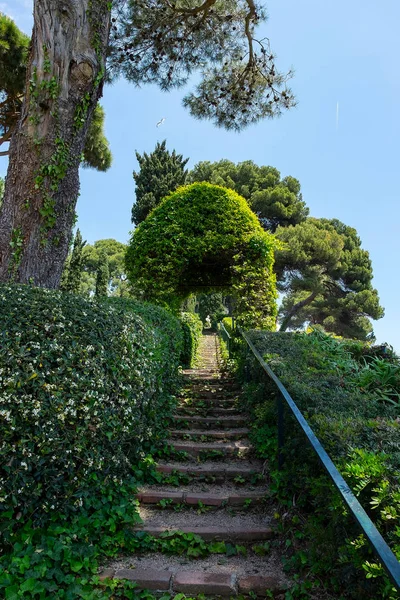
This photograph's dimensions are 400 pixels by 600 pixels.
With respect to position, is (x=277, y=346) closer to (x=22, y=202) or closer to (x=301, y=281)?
(x=22, y=202)

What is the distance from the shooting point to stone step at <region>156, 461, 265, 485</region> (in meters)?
3.46

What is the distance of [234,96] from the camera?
7.58 metres

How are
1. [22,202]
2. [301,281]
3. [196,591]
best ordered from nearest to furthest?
1. [196,591]
2. [22,202]
3. [301,281]

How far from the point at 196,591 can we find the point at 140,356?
1719 mm

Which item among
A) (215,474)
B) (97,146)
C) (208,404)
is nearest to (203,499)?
(215,474)

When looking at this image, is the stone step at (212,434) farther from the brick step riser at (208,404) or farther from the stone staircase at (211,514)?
the brick step riser at (208,404)

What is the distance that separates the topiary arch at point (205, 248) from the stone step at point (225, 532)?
19.4 feet

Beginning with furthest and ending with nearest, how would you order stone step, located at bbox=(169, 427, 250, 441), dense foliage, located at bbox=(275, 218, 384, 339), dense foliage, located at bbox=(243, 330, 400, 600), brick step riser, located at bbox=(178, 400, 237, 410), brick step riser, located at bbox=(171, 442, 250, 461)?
dense foliage, located at bbox=(275, 218, 384, 339) → brick step riser, located at bbox=(178, 400, 237, 410) → stone step, located at bbox=(169, 427, 250, 441) → brick step riser, located at bbox=(171, 442, 250, 461) → dense foliage, located at bbox=(243, 330, 400, 600)

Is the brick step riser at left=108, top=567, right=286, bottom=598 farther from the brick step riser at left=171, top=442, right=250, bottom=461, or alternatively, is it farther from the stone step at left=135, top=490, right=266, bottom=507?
the brick step riser at left=171, top=442, right=250, bottom=461

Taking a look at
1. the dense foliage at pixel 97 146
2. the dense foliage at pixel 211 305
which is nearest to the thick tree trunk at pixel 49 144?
the dense foliage at pixel 97 146

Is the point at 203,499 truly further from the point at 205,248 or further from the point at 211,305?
the point at 211,305

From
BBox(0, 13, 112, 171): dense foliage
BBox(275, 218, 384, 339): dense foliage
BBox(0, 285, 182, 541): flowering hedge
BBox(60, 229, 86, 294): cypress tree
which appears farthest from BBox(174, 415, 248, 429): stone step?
BBox(275, 218, 384, 339): dense foliage

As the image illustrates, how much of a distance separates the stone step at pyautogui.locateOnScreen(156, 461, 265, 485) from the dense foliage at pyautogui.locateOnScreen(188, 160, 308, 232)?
2230 cm

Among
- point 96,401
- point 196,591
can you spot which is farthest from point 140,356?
point 196,591
